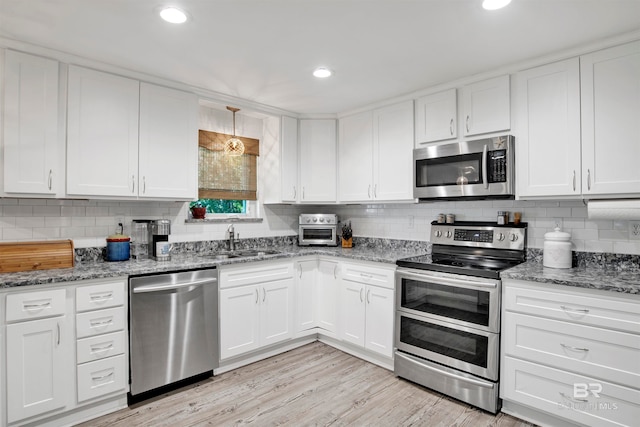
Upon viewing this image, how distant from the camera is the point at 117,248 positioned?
2.74m

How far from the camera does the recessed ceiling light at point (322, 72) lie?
2677 millimetres

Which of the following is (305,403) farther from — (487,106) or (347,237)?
(487,106)

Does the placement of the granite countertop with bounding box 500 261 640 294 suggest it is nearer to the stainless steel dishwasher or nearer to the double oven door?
the double oven door

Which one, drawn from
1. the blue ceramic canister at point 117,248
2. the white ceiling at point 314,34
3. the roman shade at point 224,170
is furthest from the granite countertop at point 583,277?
the blue ceramic canister at point 117,248

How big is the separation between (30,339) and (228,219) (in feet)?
6.14

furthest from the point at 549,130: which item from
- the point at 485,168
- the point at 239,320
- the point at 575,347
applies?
the point at 239,320

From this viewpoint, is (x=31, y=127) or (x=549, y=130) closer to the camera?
(x=31, y=127)

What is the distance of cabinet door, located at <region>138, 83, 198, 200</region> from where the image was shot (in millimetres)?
2797

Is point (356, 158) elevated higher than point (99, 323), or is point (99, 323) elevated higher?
point (356, 158)

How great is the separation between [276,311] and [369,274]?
0.92 m

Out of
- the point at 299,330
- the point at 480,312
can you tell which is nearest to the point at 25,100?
the point at 299,330

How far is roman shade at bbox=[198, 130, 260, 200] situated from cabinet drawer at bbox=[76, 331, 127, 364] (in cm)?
155

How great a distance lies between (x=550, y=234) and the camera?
2455mm

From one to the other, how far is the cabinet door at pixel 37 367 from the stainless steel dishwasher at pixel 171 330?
1.22 ft
